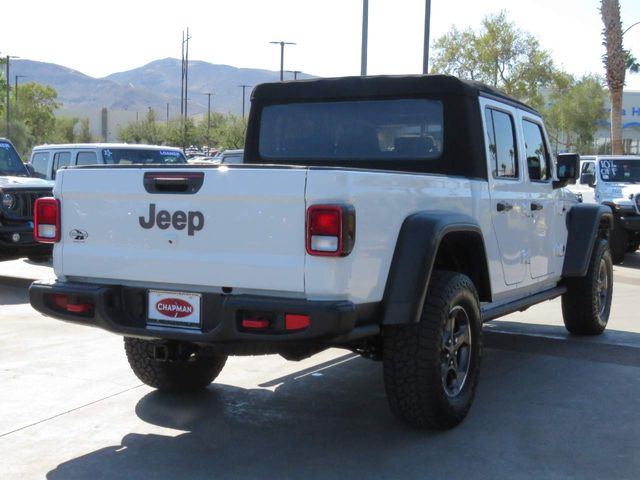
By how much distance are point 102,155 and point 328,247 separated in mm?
9923

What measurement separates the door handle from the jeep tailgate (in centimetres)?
208

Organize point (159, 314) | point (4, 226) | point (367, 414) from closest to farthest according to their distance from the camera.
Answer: point (159, 314) → point (367, 414) → point (4, 226)

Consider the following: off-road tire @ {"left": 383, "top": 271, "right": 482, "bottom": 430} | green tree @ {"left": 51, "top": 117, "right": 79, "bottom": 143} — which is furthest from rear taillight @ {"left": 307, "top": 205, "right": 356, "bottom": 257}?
green tree @ {"left": 51, "top": 117, "right": 79, "bottom": 143}

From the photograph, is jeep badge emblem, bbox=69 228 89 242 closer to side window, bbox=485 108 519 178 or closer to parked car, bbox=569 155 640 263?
side window, bbox=485 108 519 178

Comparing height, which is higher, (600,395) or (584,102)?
(584,102)

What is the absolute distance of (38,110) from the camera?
298 feet

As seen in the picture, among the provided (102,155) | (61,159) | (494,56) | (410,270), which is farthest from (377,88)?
(494,56)

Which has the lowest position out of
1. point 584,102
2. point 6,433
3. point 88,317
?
point 6,433

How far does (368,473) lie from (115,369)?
279 cm

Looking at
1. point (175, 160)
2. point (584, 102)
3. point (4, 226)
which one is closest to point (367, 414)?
point (4, 226)

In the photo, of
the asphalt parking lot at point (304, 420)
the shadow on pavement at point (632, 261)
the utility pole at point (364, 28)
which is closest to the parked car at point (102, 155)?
the asphalt parking lot at point (304, 420)

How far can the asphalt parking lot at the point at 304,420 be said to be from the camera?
453 centimetres

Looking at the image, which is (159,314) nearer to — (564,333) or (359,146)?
(359,146)

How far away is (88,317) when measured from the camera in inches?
188
